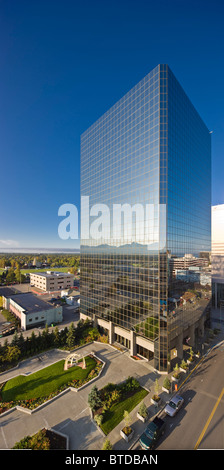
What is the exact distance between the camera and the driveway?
1655cm

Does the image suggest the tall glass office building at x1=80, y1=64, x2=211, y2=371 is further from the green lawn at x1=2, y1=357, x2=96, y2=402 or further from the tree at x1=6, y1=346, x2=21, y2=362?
the tree at x1=6, y1=346, x2=21, y2=362

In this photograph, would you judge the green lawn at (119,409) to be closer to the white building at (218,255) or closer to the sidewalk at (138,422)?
the sidewalk at (138,422)

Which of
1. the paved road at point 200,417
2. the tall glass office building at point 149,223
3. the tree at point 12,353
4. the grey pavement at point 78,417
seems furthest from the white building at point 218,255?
the tree at point 12,353

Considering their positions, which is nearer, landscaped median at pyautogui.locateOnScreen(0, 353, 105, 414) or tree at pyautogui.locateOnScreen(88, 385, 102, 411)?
tree at pyautogui.locateOnScreen(88, 385, 102, 411)

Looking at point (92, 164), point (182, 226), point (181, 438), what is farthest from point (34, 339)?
point (92, 164)

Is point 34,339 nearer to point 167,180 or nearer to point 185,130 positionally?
point 167,180

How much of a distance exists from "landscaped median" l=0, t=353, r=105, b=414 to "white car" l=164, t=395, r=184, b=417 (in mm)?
9757

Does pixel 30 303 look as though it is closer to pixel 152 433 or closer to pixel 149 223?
pixel 149 223

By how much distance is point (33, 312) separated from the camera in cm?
4262

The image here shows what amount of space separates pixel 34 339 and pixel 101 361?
1193 cm

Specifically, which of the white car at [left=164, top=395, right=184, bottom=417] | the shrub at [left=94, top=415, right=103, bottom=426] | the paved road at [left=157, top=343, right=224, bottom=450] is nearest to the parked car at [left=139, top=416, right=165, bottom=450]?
the paved road at [left=157, top=343, right=224, bottom=450]

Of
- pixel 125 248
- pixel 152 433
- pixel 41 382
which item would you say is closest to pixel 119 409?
pixel 152 433

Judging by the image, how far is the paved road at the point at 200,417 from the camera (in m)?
16.2

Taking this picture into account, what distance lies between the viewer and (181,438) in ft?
54.4
